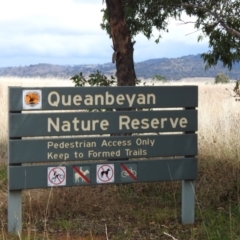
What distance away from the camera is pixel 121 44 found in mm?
7879

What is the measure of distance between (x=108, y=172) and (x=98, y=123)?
1.62ft

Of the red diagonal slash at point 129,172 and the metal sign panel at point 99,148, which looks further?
the red diagonal slash at point 129,172

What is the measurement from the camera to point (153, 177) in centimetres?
597

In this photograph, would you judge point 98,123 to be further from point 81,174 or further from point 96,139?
point 81,174

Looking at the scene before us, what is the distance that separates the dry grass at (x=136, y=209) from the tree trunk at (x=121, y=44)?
5.06 feet

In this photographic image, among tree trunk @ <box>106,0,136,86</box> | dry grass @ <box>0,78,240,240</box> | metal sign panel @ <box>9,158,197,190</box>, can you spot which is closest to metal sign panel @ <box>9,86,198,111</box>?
metal sign panel @ <box>9,158,197,190</box>

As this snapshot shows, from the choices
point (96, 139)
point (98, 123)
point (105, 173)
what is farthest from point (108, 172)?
point (98, 123)

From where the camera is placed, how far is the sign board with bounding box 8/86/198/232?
5496 mm

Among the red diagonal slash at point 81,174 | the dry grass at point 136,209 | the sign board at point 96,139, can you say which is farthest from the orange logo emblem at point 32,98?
the dry grass at point 136,209

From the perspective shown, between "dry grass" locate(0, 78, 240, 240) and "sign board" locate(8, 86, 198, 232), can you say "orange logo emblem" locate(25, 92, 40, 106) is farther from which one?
"dry grass" locate(0, 78, 240, 240)

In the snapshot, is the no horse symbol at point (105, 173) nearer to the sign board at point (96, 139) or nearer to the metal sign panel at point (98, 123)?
the sign board at point (96, 139)

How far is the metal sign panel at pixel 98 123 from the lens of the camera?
5.49 m

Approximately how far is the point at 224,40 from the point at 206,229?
3221mm

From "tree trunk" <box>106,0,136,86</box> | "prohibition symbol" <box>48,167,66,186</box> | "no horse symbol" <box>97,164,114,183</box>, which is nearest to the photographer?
"prohibition symbol" <box>48,167,66,186</box>
